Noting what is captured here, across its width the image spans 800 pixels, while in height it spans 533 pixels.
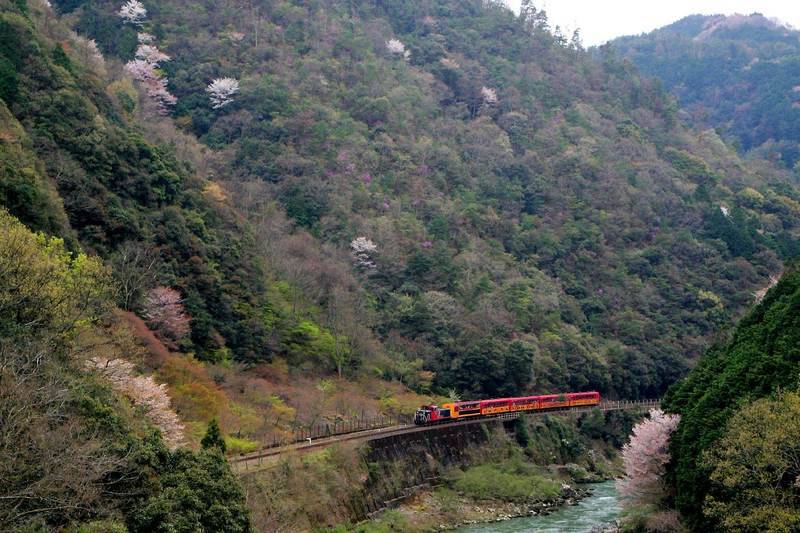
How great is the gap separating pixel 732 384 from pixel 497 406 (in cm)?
2421

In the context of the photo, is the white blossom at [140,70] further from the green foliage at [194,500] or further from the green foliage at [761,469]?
the green foliage at [761,469]

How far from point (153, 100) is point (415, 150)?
25591 millimetres

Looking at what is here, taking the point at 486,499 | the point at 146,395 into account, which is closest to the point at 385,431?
the point at 486,499

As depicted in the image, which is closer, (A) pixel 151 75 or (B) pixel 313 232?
(B) pixel 313 232

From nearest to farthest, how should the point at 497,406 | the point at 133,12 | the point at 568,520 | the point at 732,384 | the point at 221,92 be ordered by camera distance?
the point at 732,384 < the point at 568,520 < the point at 497,406 < the point at 221,92 < the point at 133,12

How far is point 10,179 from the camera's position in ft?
116

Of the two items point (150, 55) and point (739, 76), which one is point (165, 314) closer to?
point (150, 55)

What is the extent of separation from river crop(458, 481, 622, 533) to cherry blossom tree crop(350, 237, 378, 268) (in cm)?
2719

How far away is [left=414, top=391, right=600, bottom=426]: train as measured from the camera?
49.3 meters

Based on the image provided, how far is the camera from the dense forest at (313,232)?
24.2 metres

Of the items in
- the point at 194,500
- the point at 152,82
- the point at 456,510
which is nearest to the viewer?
the point at 194,500

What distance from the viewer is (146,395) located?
30.0 meters

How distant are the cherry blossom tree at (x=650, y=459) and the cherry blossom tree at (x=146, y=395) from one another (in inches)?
757

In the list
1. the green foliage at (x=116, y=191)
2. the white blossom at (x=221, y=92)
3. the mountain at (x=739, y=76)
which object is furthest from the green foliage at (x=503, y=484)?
the mountain at (x=739, y=76)
